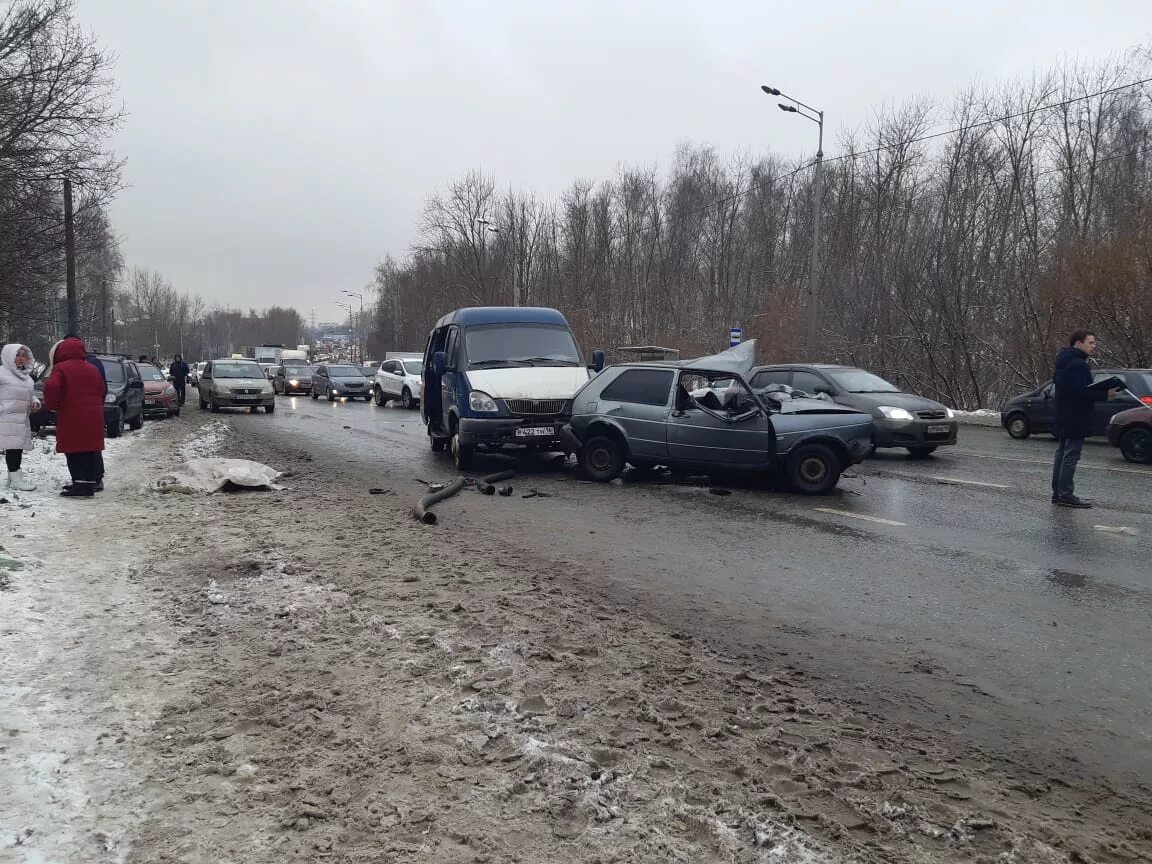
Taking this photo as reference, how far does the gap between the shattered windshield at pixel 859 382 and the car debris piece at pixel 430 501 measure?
794 centimetres

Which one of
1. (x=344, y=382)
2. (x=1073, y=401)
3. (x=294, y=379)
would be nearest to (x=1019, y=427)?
(x=1073, y=401)

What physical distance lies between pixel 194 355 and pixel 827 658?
145 metres

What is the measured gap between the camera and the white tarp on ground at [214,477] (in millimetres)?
10664

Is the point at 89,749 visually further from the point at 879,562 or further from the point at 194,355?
the point at 194,355

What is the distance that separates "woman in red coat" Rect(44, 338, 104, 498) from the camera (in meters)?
9.85

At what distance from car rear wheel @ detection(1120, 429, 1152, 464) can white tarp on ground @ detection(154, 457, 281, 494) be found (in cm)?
1409

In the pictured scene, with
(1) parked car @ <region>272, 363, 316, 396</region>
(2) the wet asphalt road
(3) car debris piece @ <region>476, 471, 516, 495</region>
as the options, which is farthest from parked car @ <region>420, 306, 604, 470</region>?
(1) parked car @ <region>272, 363, 316, 396</region>

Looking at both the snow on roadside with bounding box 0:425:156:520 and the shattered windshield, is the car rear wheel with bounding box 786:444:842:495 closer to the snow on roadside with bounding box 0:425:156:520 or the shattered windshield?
the shattered windshield

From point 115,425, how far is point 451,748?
17.5m

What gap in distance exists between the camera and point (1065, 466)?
9.73 meters

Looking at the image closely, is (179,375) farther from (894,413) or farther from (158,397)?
(894,413)

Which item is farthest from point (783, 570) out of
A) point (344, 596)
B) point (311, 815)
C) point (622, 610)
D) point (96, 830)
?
point (96, 830)

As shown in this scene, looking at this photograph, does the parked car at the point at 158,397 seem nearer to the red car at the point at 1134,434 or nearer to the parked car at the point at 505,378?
the parked car at the point at 505,378

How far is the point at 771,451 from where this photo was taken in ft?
35.1
